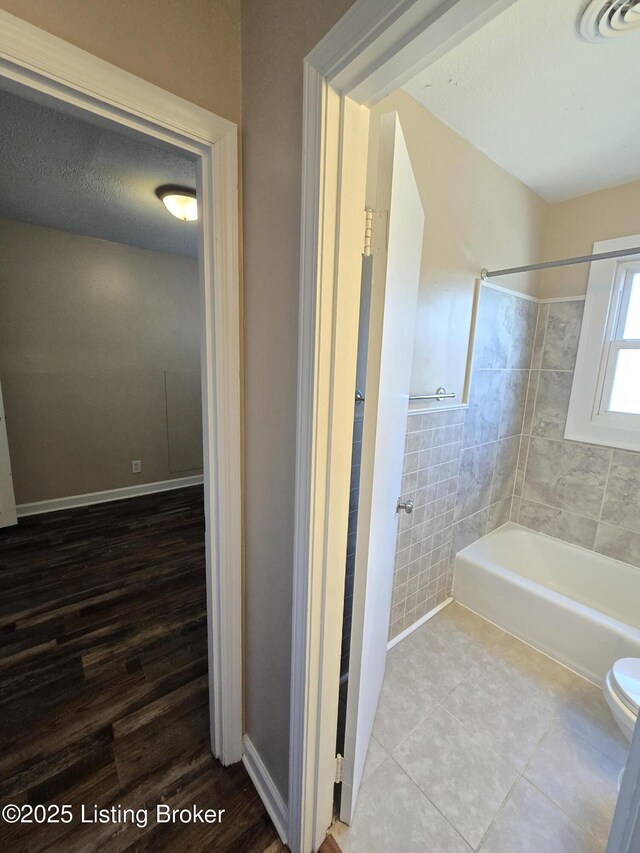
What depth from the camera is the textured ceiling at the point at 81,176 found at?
156 cm

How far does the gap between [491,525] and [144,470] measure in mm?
3301

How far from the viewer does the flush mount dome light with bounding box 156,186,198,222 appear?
209 centimetres

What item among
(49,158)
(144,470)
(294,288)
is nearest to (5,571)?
(144,470)

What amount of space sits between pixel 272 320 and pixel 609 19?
4.51 ft

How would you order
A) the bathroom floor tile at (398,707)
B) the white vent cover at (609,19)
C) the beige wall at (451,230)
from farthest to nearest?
the beige wall at (451,230)
the bathroom floor tile at (398,707)
the white vent cover at (609,19)

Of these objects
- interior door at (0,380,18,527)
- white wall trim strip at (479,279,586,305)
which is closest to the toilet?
white wall trim strip at (479,279,586,305)

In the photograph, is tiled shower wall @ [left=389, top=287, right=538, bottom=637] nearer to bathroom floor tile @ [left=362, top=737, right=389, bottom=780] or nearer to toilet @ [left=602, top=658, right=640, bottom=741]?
bathroom floor tile @ [left=362, top=737, right=389, bottom=780]

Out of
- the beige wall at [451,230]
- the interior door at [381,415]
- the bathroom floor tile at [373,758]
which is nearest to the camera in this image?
the interior door at [381,415]

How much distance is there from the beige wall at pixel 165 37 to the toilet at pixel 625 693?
83.2 inches

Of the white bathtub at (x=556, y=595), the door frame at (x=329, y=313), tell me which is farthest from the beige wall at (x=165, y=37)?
the white bathtub at (x=556, y=595)

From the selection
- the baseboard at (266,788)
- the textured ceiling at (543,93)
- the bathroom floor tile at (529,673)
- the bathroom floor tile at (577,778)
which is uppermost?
the textured ceiling at (543,93)

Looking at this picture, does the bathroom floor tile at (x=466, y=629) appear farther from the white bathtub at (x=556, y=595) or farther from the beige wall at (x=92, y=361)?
the beige wall at (x=92, y=361)

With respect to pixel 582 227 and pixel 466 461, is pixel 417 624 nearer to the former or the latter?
pixel 466 461

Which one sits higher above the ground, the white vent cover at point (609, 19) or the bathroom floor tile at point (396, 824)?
the white vent cover at point (609, 19)
